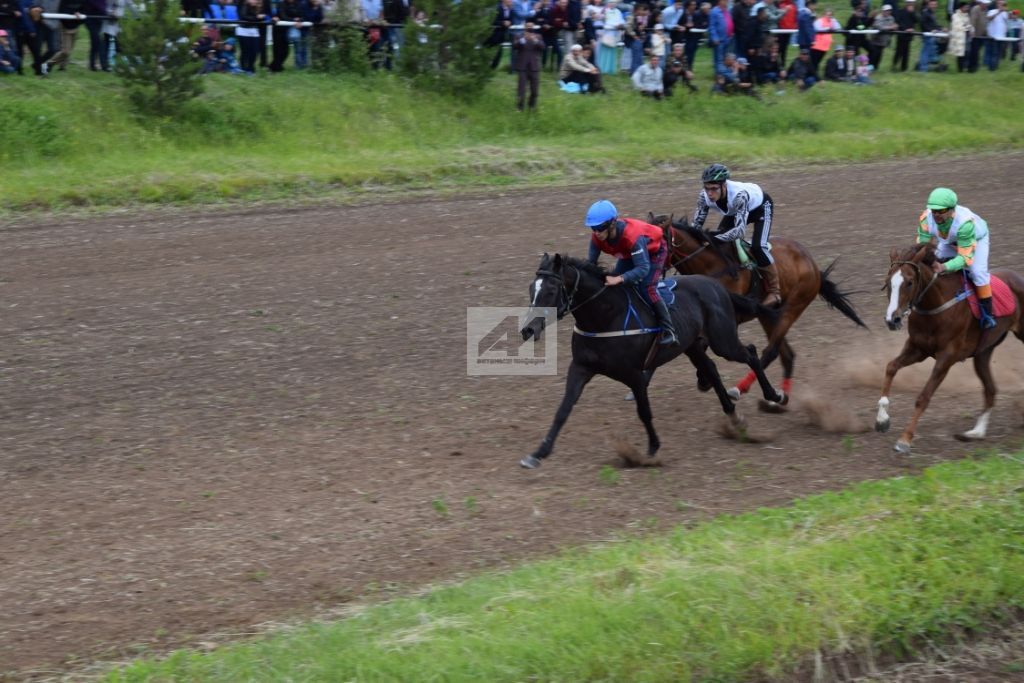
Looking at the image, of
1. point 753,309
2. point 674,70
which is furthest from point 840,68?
point 753,309

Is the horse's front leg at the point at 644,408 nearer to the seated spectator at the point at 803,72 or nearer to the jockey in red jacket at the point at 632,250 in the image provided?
the jockey in red jacket at the point at 632,250

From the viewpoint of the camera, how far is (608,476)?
947cm

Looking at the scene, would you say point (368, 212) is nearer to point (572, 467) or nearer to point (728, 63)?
point (572, 467)

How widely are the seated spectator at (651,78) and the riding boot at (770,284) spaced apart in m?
14.9

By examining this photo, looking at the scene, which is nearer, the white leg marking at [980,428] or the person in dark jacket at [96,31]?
the white leg marking at [980,428]

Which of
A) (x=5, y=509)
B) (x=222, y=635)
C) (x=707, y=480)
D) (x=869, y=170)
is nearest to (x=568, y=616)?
(x=222, y=635)

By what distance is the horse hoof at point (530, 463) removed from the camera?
9.66 metres

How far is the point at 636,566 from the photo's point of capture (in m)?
7.21

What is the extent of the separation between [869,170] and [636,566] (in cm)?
1782

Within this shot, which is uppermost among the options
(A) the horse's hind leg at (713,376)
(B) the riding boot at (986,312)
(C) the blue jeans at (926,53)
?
(C) the blue jeans at (926,53)

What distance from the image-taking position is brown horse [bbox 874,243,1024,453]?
9.86 m

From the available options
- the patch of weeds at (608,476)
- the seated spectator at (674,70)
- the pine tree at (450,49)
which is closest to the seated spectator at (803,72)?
the seated spectator at (674,70)

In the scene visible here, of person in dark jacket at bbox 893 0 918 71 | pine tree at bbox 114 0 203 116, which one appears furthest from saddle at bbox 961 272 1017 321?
person in dark jacket at bbox 893 0 918 71
